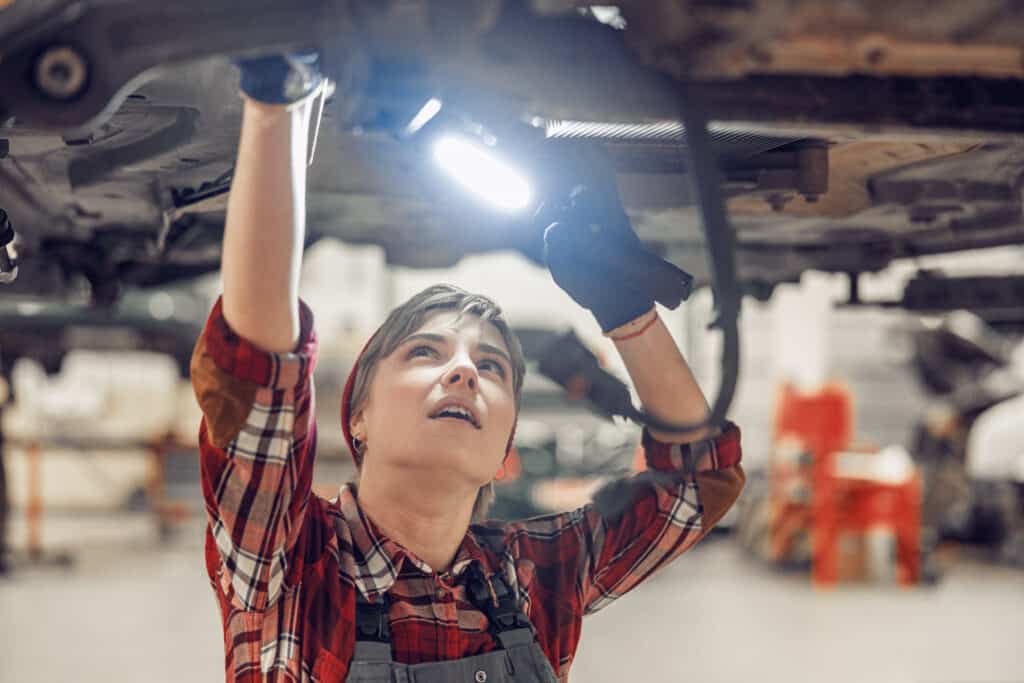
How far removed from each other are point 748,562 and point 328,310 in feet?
16.5

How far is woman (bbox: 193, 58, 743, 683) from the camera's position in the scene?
1053mm

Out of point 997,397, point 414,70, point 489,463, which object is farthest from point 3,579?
point 997,397

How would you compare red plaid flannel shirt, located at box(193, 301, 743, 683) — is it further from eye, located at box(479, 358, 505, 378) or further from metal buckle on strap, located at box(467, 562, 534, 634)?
eye, located at box(479, 358, 505, 378)

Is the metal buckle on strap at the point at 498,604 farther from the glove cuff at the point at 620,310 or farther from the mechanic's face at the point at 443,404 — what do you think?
the glove cuff at the point at 620,310

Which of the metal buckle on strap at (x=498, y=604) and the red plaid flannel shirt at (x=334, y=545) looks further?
the metal buckle on strap at (x=498, y=604)

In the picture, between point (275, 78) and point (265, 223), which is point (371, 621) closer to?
point (265, 223)

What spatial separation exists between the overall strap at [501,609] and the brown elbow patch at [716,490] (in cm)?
32

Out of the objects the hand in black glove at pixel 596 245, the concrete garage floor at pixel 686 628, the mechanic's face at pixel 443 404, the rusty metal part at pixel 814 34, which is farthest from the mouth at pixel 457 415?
the concrete garage floor at pixel 686 628

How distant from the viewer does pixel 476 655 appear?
1.40 m

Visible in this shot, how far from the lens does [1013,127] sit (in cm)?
109

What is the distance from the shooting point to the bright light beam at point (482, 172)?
3.82ft

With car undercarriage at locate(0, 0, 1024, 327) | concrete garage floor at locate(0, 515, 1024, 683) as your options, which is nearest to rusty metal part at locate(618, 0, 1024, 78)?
car undercarriage at locate(0, 0, 1024, 327)

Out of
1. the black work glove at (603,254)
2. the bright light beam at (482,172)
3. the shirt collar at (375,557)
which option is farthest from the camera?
the shirt collar at (375,557)

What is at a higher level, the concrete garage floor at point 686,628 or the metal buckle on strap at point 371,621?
the metal buckle on strap at point 371,621
